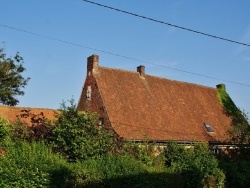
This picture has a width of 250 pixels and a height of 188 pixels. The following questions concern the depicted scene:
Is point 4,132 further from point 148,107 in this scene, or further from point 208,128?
point 208,128

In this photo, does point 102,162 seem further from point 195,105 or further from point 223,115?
point 223,115

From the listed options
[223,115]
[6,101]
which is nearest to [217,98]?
[223,115]

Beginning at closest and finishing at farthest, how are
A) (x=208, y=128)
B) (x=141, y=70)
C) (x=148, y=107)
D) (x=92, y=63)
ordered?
(x=92, y=63) → (x=148, y=107) → (x=208, y=128) → (x=141, y=70)

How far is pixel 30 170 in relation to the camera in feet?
41.9

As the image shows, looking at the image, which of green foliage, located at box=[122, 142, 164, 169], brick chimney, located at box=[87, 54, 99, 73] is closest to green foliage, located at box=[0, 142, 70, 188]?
green foliage, located at box=[122, 142, 164, 169]

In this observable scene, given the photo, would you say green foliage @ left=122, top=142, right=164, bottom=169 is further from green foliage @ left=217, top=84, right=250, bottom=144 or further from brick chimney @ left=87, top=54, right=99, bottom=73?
brick chimney @ left=87, top=54, right=99, bottom=73

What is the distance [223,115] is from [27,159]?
31551 mm

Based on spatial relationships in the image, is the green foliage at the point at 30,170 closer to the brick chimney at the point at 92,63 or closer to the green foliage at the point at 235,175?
the green foliage at the point at 235,175

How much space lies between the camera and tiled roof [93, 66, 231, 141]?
107ft

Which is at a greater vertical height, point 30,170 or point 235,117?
point 235,117

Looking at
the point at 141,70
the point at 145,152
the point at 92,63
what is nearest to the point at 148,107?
the point at 141,70

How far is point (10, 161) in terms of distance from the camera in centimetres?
1289

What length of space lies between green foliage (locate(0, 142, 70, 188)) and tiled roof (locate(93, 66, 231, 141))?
17074 millimetres

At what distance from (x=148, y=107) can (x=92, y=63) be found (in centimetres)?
640
